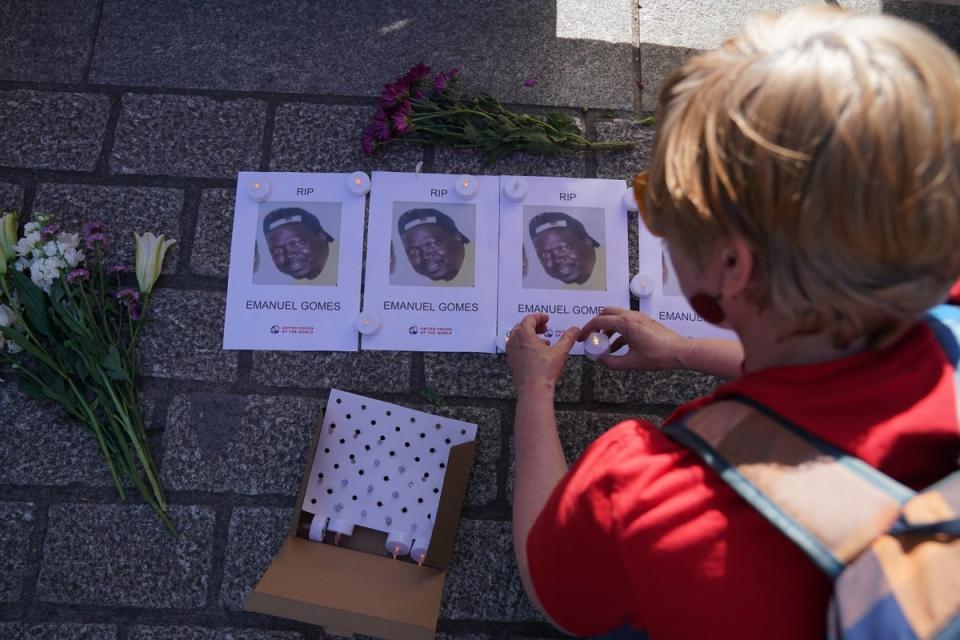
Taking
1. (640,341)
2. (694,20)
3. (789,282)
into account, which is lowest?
(640,341)

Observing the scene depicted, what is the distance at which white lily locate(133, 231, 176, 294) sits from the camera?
1.49m

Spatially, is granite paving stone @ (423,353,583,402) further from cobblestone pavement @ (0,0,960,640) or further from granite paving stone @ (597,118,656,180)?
granite paving stone @ (597,118,656,180)

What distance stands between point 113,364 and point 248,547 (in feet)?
1.56

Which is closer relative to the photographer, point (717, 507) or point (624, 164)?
point (717, 507)

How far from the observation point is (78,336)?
1438mm

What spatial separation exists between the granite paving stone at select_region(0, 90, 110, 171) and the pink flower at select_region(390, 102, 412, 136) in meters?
0.71

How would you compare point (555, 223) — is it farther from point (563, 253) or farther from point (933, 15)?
point (933, 15)

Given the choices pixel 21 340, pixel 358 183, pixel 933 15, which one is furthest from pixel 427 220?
pixel 933 15

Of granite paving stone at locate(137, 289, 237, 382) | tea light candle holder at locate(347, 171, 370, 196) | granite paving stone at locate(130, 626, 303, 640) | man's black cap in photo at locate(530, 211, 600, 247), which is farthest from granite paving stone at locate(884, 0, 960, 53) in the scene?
granite paving stone at locate(130, 626, 303, 640)

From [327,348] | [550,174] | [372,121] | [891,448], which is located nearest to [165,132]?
[372,121]

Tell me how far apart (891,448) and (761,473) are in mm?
122

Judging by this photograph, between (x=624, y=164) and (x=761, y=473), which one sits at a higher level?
(x=624, y=164)

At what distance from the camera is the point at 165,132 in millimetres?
1639

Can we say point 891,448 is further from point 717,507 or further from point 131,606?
point 131,606
